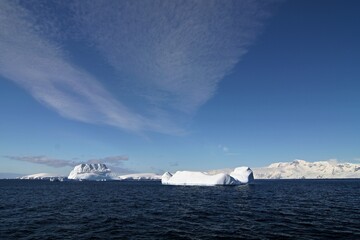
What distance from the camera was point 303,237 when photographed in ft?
68.9

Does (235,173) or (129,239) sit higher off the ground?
(235,173)

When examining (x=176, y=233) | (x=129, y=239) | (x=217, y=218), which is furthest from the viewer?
(x=217, y=218)

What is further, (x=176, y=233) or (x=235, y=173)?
(x=235, y=173)

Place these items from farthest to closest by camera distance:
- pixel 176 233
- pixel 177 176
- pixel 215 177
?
1. pixel 177 176
2. pixel 215 177
3. pixel 176 233

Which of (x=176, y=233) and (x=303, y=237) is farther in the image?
(x=176, y=233)

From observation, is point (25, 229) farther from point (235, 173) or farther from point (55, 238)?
point (235, 173)

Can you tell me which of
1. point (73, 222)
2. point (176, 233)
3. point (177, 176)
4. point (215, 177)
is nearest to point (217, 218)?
point (176, 233)

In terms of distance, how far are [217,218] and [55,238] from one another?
54.0 ft

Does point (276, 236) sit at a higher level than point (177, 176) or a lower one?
lower

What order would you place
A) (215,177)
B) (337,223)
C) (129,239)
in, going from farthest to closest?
(215,177) < (337,223) < (129,239)

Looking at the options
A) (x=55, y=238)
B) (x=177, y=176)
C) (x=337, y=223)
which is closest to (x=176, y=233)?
(x=55, y=238)

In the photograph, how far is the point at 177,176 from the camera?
120188 mm

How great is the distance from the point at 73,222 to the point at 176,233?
1112 centimetres

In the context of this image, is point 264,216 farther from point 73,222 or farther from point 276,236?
point 73,222
